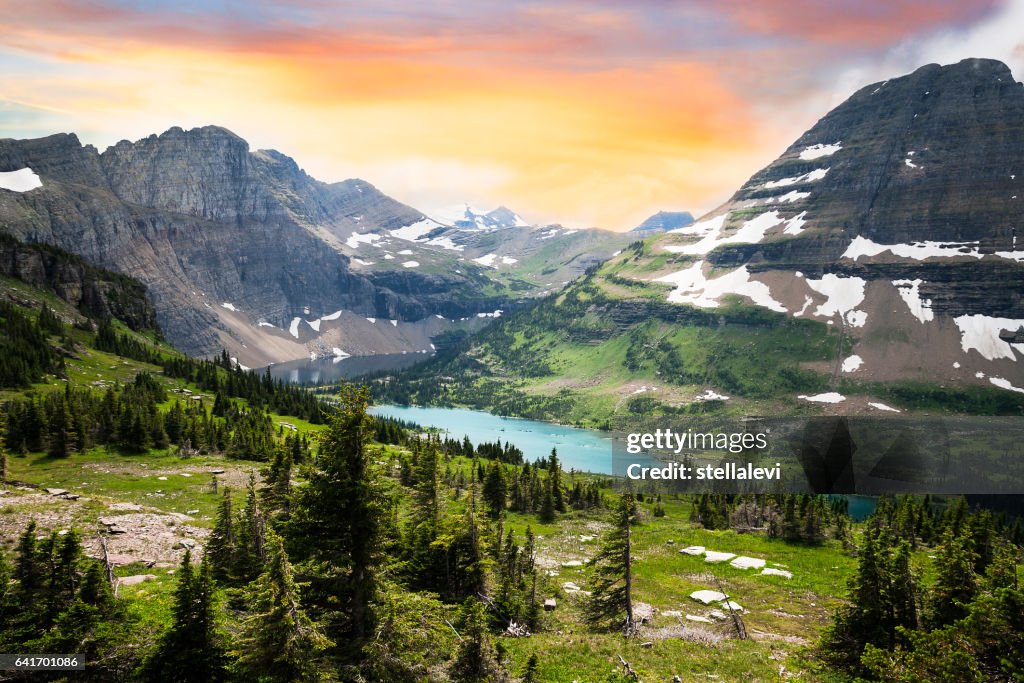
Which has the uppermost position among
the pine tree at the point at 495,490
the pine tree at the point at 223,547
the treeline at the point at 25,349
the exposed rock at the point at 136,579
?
the treeline at the point at 25,349

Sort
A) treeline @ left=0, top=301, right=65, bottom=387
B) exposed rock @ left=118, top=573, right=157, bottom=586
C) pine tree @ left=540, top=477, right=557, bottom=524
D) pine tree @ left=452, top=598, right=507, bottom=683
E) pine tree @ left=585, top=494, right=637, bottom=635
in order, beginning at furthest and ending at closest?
1. treeline @ left=0, top=301, right=65, bottom=387
2. pine tree @ left=540, top=477, right=557, bottom=524
3. pine tree @ left=585, top=494, right=637, bottom=635
4. exposed rock @ left=118, top=573, right=157, bottom=586
5. pine tree @ left=452, top=598, right=507, bottom=683

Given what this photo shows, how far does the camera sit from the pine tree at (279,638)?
15812 millimetres

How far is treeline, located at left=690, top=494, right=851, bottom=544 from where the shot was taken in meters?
54.8

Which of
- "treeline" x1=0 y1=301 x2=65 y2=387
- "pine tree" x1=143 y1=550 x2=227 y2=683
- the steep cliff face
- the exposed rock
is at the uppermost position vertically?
the steep cliff face

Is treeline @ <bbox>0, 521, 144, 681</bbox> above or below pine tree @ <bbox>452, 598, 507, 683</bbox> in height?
above

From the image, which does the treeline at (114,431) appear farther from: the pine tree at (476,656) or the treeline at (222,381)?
the treeline at (222,381)

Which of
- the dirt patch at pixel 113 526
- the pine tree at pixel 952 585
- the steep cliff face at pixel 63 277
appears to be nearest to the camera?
the pine tree at pixel 952 585

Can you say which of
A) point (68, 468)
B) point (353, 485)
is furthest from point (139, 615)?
point (68, 468)

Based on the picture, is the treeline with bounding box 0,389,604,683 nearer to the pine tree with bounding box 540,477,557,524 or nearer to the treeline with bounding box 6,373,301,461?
the treeline with bounding box 6,373,301,461

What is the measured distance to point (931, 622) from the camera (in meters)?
24.1

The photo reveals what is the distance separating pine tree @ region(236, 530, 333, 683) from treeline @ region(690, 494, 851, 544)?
172ft

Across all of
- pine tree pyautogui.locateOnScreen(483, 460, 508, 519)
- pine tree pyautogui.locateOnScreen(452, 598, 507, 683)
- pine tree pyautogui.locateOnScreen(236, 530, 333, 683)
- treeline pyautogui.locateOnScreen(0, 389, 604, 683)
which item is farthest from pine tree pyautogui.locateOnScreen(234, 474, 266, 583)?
pine tree pyautogui.locateOnScreen(483, 460, 508, 519)

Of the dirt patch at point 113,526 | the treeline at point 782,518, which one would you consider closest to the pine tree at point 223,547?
the dirt patch at point 113,526

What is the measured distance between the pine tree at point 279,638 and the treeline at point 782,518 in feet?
172
